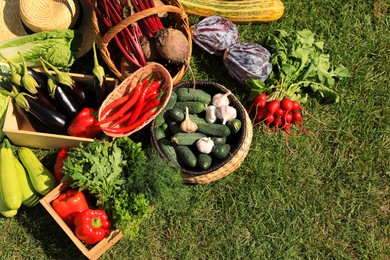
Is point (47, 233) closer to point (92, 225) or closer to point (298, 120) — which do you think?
point (92, 225)

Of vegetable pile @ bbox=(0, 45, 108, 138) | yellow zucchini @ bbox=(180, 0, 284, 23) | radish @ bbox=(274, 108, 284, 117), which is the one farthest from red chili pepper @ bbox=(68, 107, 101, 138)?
radish @ bbox=(274, 108, 284, 117)

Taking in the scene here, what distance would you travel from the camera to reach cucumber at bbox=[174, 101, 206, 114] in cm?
416

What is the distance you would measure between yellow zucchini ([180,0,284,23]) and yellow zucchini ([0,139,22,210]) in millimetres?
2355

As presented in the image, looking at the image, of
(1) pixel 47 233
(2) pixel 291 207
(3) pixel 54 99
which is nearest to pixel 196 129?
(2) pixel 291 207

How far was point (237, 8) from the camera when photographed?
4715mm

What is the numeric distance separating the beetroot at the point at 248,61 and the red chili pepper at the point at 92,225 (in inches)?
74.7

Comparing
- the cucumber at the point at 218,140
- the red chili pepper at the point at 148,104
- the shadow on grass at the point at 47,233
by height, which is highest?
the red chili pepper at the point at 148,104

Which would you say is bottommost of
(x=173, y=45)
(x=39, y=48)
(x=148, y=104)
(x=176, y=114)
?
(x=176, y=114)

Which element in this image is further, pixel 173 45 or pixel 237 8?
pixel 237 8

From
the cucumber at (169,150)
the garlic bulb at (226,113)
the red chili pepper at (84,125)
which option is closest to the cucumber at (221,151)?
the garlic bulb at (226,113)

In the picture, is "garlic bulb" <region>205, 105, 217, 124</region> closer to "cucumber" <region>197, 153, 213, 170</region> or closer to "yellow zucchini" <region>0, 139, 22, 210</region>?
"cucumber" <region>197, 153, 213, 170</region>

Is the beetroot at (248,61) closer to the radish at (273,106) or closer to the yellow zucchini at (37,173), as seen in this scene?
the radish at (273,106)

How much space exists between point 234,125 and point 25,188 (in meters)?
2.02

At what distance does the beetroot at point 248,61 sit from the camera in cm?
437
